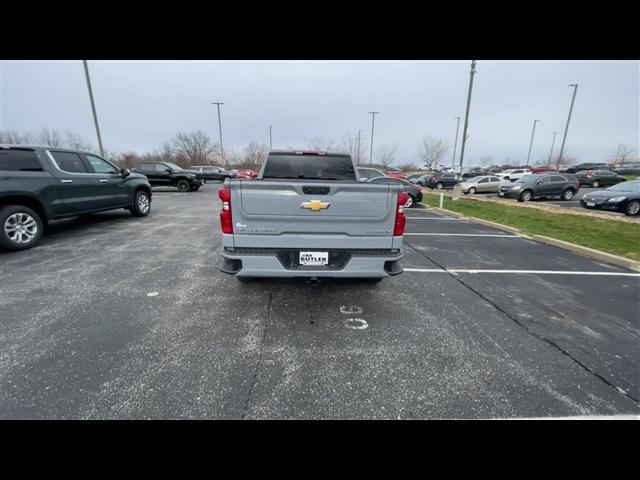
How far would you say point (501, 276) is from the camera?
4574 mm

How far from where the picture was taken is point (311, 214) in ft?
9.38

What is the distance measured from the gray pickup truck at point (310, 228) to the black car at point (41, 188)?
5.44 m

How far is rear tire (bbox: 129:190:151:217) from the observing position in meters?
8.53

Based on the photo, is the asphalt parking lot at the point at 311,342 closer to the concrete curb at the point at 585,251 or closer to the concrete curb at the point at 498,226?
the concrete curb at the point at 585,251

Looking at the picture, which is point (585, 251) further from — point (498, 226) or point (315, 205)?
point (315, 205)

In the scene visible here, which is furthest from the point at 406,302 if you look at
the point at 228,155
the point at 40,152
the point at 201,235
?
the point at 228,155

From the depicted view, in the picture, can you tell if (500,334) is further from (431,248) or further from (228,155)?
(228,155)

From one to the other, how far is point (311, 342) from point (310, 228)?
1197mm

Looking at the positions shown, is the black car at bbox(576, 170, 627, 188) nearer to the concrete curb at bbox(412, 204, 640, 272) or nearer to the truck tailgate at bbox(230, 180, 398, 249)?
the concrete curb at bbox(412, 204, 640, 272)

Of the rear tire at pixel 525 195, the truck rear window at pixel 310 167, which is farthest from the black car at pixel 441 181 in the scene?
the truck rear window at pixel 310 167

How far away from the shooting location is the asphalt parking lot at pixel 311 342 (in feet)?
6.49

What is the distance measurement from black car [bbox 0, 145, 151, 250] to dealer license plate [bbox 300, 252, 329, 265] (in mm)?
6279

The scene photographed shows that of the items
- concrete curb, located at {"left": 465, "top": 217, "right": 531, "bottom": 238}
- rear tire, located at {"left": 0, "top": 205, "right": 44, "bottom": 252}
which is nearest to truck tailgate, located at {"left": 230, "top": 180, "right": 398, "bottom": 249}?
rear tire, located at {"left": 0, "top": 205, "right": 44, "bottom": 252}
